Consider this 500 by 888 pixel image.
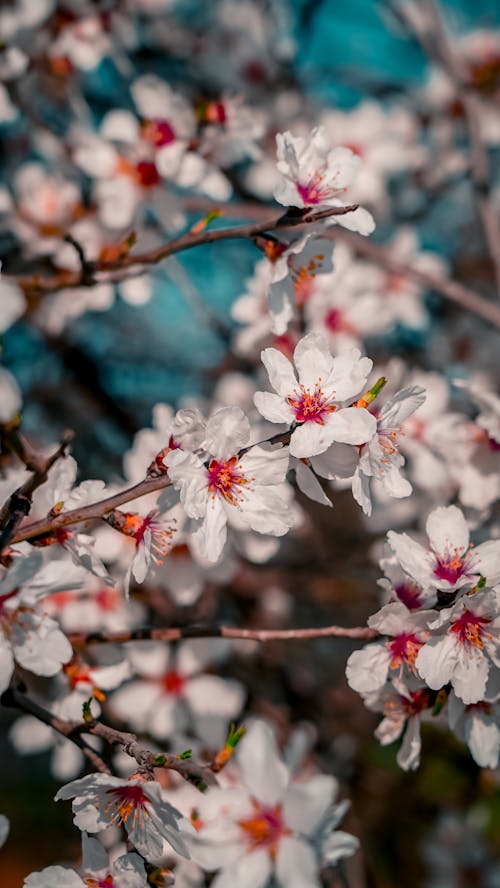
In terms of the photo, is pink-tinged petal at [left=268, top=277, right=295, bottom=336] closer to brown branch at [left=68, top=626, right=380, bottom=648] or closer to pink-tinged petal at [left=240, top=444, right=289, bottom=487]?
pink-tinged petal at [left=240, top=444, right=289, bottom=487]

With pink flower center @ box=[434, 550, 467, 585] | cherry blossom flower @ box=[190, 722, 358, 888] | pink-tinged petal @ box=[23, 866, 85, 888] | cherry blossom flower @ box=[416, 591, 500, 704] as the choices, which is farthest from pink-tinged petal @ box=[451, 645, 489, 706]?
pink-tinged petal @ box=[23, 866, 85, 888]

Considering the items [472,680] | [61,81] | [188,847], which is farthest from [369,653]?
[61,81]

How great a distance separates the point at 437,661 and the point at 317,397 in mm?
409

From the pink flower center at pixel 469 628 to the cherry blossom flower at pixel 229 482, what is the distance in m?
0.28

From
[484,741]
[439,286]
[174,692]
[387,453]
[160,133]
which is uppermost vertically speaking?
[160,133]

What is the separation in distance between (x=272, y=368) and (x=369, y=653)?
45cm

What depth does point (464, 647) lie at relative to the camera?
1.14m

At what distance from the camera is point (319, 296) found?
81.4 inches

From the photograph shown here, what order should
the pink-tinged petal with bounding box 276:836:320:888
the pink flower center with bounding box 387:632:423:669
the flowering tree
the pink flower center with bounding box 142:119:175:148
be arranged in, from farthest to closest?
the pink flower center with bounding box 142:119:175:148 → the pink flower center with bounding box 387:632:423:669 → the flowering tree → the pink-tinged petal with bounding box 276:836:320:888

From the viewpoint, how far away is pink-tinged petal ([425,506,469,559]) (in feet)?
4.09

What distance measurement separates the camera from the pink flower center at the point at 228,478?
116 centimetres

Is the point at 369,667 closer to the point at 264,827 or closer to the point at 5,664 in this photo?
the point at 264,827

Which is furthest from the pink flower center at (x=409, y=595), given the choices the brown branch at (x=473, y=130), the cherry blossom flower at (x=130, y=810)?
the brown branch at (x=473, y=130)

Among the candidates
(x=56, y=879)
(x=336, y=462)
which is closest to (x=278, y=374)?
(x=336, y=462)
